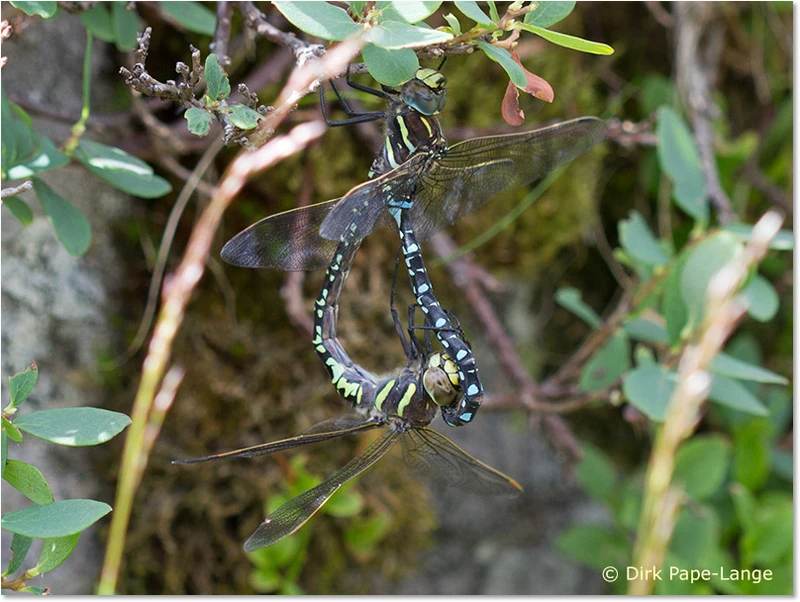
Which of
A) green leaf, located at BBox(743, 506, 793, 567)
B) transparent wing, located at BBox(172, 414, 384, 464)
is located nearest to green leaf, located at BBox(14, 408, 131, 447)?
transparent wing, located at BBox(172, 414, 384, 464)

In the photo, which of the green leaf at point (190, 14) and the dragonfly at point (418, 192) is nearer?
the dragonfly at point (418, 192)

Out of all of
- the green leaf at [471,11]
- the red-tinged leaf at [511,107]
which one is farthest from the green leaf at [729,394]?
the green leaf at [471,11]

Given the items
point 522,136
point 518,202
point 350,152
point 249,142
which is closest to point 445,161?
point 522,136

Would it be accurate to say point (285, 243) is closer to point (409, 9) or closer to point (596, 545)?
point (409, 9)

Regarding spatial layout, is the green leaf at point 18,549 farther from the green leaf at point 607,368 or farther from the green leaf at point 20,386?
the green leaf at point 607,368

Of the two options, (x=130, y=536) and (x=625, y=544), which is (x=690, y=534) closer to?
(x=625, y=544)

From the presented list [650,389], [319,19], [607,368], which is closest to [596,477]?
[607,368]
